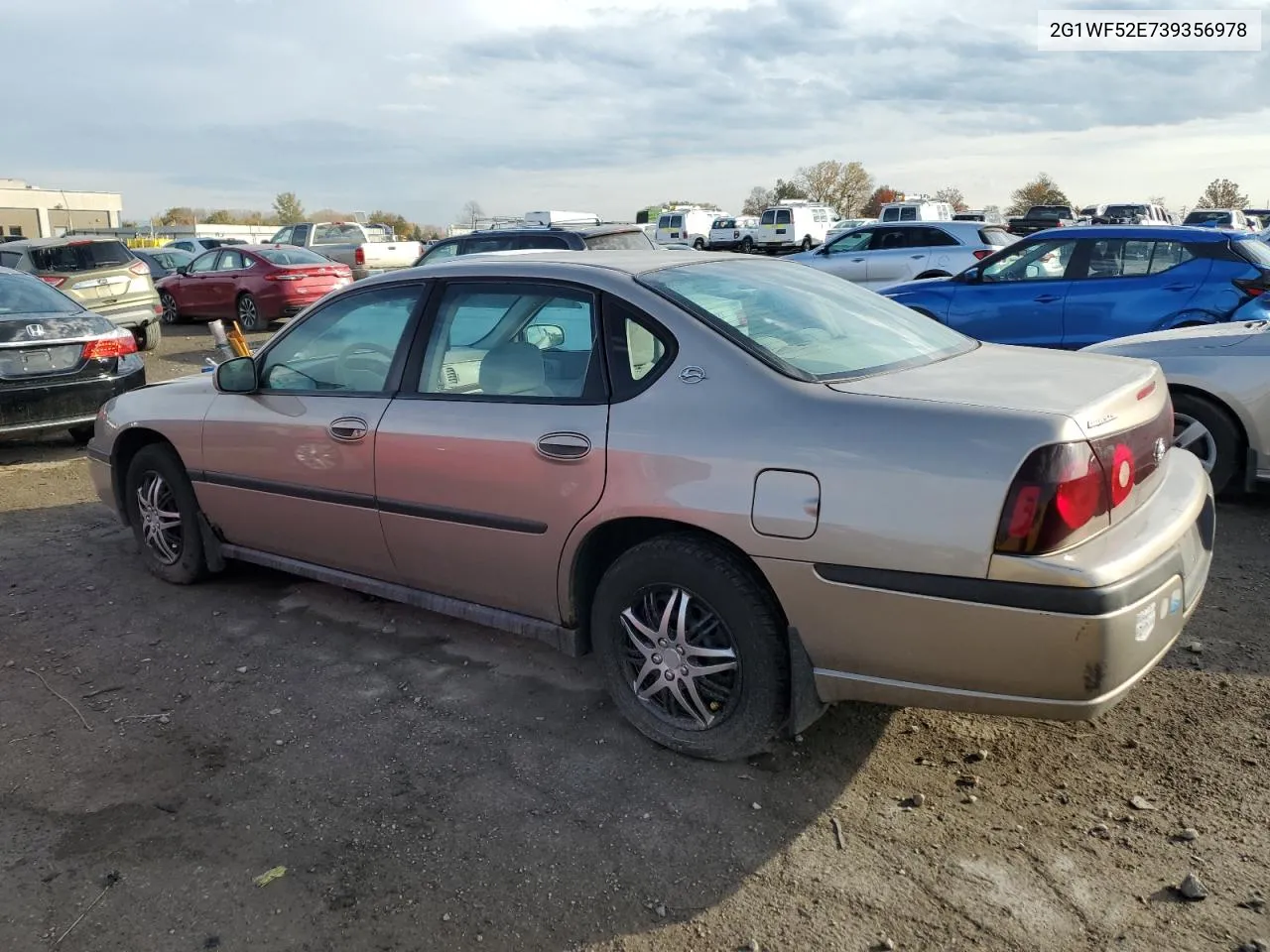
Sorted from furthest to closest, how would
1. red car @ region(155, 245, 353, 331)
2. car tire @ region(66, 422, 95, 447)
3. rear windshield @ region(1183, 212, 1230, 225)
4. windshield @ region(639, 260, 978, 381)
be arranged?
rear windshield @ region(1183, 212, 1230, 225) → red car @ region(155, 245, 353, 331) → car tire @ region(66, 422, 95, 447) → windshield @ region(639, 260, 978, 381)

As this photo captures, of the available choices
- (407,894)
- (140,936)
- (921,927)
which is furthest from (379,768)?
(921,927)

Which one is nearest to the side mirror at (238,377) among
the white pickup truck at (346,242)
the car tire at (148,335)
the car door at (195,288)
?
the car tire at (148,335)

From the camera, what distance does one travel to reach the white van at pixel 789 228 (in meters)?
38.7

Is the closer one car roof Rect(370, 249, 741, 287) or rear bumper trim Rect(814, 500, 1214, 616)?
rear bumper trim Rect(814, 500, 1214, 616)

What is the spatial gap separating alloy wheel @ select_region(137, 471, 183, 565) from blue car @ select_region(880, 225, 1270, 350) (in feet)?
20.2

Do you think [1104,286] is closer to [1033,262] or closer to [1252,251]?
[1033,262]

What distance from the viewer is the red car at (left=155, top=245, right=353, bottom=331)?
1580 centimetres

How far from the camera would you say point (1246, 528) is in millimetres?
5293

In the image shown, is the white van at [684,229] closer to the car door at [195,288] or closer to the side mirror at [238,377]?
the car door at [195,288]

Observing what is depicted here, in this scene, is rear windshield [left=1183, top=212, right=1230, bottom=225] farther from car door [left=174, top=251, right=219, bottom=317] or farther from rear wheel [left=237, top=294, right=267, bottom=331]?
car door [left=174, top=251, right=219, bottom=317]

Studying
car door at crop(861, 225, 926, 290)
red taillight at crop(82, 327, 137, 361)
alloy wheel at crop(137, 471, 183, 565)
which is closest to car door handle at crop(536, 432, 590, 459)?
alloy wheel at crop(137, 471, 183, 565)

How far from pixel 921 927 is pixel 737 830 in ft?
1.94

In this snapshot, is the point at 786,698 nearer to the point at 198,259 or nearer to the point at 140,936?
the point at 140,936

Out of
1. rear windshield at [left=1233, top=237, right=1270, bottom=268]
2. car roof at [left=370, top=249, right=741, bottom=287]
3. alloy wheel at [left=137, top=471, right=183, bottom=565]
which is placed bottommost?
alloy wheel at [left=137, top=471, right=183, bottom=565]
